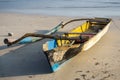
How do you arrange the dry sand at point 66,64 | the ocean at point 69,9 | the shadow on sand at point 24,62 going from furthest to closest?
the ocean at point 69,9, the shadow on sand at point 24,62, the dry sand at point 66,64

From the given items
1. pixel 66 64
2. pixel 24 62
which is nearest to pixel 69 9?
pixel 24 62

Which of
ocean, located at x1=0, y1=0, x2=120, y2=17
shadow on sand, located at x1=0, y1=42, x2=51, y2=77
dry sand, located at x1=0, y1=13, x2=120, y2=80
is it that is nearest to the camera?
dry sand, located at x1=0, y1=13, x2=120, y2=80

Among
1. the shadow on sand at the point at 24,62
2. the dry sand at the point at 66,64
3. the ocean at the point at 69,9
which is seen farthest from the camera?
the ocean at the point at 69,9

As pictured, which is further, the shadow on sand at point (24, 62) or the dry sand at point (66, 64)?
the shadow on sand at point (24, 62)

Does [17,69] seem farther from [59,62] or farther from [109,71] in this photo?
[109,71]

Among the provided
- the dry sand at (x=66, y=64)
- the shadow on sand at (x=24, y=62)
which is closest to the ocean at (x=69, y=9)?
the dry sand at (x=66, y=64)

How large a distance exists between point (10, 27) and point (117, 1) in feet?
51.4

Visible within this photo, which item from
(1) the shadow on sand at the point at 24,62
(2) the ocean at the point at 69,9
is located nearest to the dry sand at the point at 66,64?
(1) the shadow on sand at the point at 24,62

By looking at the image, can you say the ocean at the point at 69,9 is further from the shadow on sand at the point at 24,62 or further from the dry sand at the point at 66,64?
the shadow on sand at the point at 24,62

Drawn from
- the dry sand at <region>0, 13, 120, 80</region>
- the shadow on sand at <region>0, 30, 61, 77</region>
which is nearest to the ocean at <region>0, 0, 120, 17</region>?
the dry sand at <region>0, 13, 120, 80</region>

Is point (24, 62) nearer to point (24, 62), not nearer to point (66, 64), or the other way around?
point (24, 62)

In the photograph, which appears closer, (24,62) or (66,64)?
(66,64)

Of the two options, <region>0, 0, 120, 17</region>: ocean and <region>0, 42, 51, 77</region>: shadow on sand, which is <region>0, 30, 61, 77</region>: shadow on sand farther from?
<region>0, 0, 120, 17</region>: ocean

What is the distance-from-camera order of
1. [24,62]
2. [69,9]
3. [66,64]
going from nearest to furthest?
1. [66,64]
2. [24,62]
3. [69,9]
